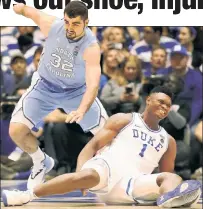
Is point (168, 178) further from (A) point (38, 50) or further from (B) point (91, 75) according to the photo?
(A) point (38, 50)

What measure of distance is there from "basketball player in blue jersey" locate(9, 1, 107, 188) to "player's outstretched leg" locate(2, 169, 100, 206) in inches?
3.8

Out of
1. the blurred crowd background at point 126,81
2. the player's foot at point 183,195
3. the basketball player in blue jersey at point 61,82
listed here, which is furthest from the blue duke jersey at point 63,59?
the player's foot at point 183,195

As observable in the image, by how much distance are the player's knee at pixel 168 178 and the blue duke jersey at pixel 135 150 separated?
2.6 inches

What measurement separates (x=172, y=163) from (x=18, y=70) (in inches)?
35.0

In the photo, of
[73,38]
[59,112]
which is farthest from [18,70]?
[73,38]

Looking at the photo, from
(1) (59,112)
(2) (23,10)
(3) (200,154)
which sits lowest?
(3) (200,154)

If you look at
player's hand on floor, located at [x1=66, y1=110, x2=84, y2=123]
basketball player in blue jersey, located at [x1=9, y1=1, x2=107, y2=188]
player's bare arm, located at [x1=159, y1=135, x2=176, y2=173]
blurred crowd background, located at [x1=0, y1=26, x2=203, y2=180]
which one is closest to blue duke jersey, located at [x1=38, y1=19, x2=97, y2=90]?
basketball player in blue jersey, located at [x1=9, y1=1, x2=107, y2=188]

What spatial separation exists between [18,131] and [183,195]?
684 mm

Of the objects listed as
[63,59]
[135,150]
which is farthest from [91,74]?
[135,150]

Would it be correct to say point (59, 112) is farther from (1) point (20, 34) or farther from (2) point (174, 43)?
(2) point (174, 43)

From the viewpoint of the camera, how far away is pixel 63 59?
2.54 meters

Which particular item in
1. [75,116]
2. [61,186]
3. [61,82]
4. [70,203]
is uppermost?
[61,82]

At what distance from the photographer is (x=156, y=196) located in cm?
255

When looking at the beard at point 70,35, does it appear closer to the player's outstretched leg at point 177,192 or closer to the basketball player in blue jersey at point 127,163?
the basketball player in blue jersey at point 127,163
